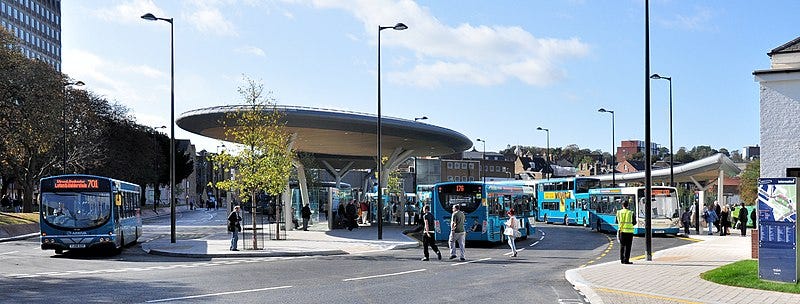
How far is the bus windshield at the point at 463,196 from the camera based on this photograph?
103 ft

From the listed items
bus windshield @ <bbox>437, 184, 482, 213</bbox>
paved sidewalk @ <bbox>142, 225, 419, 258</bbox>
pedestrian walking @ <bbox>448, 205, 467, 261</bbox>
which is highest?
bus windshield @ <bbox>437, 184, 482, 213</bbox>

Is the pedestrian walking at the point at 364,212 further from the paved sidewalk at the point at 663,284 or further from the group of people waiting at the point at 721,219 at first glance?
the paved sidewalk at the point at 663,284

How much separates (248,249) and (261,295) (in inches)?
554

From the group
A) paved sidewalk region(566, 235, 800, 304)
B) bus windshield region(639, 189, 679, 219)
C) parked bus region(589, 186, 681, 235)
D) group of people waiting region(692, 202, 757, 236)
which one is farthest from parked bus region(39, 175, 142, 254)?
group of people waiting region(692, 202, 757, 236)

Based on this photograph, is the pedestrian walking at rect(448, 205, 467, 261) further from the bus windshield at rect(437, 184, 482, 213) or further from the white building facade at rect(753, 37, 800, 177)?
the white building facade at rect(753, 37, 800, 177)

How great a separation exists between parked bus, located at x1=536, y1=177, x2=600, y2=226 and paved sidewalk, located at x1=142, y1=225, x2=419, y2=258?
18.2 meters

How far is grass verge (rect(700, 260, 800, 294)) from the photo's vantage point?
1452 centimetres

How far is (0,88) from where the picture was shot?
42.6 meters

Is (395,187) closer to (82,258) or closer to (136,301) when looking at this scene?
(82,258)

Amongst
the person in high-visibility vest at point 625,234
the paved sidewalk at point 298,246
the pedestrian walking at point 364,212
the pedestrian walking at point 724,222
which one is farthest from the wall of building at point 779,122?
the pedestrian walking at point 364,212

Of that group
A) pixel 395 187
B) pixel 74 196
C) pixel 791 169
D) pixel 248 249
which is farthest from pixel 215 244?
pixel 395 187

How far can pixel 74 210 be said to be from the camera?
26.6 metres

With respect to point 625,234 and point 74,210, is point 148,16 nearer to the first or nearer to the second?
point 74,210

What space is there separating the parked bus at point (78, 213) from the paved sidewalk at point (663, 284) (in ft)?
50.9
